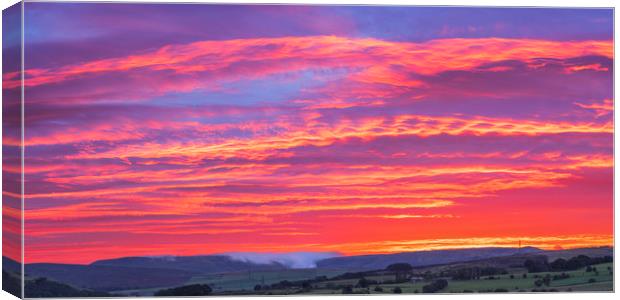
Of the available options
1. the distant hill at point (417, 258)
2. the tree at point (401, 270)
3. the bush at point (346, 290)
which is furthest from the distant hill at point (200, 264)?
the tree at point (401, 270)

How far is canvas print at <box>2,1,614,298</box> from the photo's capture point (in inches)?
1026

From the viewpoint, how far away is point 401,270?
27.0m

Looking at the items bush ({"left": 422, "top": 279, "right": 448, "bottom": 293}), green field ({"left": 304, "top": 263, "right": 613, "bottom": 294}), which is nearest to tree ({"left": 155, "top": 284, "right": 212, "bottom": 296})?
green field ({"left": 304, "top": 263, "right": 613, "bottom": 294})

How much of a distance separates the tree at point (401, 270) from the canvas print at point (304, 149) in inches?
1.2

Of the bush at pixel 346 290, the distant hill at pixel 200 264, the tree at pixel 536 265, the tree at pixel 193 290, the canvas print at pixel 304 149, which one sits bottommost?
the bush at pixel 346 290

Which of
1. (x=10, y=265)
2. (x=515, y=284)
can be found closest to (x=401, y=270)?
(x=515, y=284)

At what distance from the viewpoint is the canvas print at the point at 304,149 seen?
2606cm

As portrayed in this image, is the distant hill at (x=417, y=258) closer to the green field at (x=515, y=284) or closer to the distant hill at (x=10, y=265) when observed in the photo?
the green field at (x=515, y=284)

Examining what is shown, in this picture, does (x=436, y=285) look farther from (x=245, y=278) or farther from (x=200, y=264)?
(x=200, y=264)

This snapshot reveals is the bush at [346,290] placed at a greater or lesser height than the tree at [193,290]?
lesser

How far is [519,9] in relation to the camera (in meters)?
27.0

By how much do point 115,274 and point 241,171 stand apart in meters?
2.39

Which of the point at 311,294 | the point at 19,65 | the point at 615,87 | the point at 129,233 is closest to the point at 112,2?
the point at 19,65

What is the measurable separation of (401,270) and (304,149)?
2375 mm
